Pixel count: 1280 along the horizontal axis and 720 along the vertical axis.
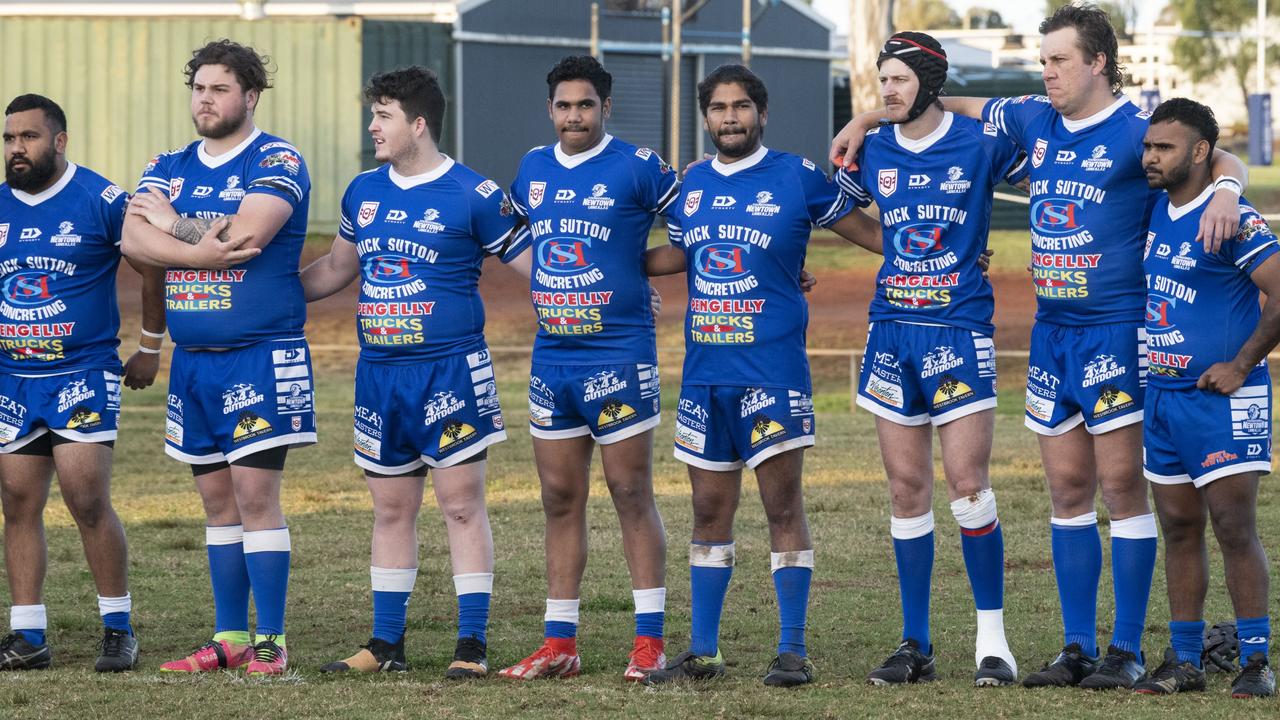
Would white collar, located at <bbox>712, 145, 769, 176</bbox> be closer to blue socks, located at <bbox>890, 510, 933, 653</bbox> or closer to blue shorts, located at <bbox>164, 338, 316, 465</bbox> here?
blue socks, located at <bbox>890, 510, 933, 653</bbox>

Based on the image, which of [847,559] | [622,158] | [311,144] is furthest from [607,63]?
[622,158]

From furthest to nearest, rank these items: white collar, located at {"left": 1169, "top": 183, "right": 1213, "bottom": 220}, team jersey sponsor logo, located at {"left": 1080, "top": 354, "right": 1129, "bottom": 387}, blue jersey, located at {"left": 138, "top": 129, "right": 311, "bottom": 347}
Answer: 1. blue jersey, located at {"left": 138, "top": 129, "right": 311, "bottom": 347}
2. team jersey sponsor logo, located at {"left": 1080, "top": 354, "right": 1129, "bottom": 387}
3. white collar, located at {"left": 1169, "top": 183, "right": 1213, "bottom": 220}

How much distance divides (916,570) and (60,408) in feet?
11.7

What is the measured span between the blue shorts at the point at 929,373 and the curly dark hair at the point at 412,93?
2.02m

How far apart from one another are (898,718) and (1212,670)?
5.50 feet

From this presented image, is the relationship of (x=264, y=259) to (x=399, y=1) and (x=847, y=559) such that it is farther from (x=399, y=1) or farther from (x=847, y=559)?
(x=399, y=1)

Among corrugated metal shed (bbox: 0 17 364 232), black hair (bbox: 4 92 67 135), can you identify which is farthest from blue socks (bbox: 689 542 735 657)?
corrugated metal shed (bbox: 0 17 364 232)

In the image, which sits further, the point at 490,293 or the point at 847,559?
the point at 490,293

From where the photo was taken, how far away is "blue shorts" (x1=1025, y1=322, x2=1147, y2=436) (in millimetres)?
6434

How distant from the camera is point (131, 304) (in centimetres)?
2608

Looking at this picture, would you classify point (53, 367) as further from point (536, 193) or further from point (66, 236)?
point (536, 193)

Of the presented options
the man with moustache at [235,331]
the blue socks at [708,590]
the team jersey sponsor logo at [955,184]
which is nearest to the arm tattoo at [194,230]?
the man with moustache at [235,331]

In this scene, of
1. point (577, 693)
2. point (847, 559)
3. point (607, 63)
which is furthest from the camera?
point (607, 63)

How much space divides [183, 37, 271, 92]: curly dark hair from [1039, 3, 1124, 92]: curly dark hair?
10.3 feet
